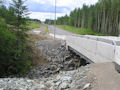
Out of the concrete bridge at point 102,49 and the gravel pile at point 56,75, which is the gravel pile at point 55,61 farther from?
the concrete bridge at point 102,49

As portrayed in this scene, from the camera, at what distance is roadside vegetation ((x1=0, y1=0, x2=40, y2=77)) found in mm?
12148

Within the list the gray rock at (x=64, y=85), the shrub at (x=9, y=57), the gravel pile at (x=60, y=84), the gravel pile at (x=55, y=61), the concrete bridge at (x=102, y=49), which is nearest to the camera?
the gravel pile at (x=60, y=84)

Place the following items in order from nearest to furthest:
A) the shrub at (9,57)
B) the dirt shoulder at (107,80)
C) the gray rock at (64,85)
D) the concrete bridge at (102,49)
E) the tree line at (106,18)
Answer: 1. the dirt shoulder at (107,80)
2. the gray rock at (64,85)
3. the concrete bridge at (102,49)
4. the shrub at (9,57)
5. the tree line at (106,18)

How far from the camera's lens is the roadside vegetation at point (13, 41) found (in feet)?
39.9

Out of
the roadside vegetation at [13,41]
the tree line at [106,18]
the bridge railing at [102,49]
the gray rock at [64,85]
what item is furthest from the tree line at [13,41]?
the tree line at [106,18]

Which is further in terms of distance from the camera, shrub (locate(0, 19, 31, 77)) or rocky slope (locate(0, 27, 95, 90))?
shrub (locate(0, 19, 31, 77))

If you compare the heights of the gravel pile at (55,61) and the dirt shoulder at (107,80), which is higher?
the dirt shoulder at (107,80)

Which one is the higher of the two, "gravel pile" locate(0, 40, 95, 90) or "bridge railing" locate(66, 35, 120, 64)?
"bridge railing" locate(66, 35, 120, 64)

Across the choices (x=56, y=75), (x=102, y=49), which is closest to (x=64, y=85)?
(x=56, y=75)

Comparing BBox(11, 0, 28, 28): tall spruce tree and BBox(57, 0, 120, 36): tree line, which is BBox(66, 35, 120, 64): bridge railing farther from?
BBox(57, 0, 120, 36): tree line

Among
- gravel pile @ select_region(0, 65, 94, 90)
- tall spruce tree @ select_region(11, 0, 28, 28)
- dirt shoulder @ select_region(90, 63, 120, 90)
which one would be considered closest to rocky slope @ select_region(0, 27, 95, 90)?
gravel pile @ select_region(0, 65, 94, 90)

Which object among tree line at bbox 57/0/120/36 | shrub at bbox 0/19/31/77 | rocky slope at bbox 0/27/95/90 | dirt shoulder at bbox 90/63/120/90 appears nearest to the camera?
dirt shoulder at bbox 90/63/120/90

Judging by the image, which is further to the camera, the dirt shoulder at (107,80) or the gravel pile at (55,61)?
the gravel pile at (55,61)

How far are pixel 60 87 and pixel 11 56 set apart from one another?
892 cm
